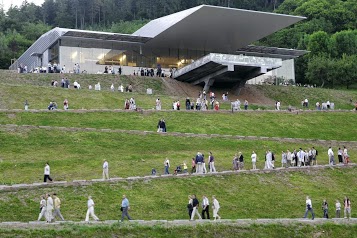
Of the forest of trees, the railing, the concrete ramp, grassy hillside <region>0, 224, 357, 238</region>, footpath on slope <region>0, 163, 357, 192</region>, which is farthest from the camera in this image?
the forest of trees

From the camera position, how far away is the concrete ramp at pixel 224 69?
184 feet

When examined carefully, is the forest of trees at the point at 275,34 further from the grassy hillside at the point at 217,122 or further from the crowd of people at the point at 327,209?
the crowd of people at the point at 327,209

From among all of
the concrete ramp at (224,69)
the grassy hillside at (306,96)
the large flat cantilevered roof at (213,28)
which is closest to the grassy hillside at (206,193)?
the concrete ramp at (224,69)

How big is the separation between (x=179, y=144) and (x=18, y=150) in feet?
30.6

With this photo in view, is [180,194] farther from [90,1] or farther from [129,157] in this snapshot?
[90,1]

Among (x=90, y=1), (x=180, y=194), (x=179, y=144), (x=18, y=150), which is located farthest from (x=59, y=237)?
(x=90, y=1)

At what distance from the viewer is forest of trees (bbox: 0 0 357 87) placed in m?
84.6

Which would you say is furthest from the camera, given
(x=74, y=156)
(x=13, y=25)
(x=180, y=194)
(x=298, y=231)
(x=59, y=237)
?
(x=13, y=25)

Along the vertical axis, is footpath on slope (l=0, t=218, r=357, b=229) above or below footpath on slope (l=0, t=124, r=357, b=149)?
below

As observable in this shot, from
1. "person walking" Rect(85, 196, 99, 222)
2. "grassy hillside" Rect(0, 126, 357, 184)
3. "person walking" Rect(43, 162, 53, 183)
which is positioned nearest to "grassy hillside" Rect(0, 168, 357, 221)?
"person walking" Rect(43, 162, 53, 183)

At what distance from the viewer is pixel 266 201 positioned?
98.2 feet

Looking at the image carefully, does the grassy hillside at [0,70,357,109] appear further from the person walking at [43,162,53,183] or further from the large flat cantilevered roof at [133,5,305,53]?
the person walking at [43,162,53,183]

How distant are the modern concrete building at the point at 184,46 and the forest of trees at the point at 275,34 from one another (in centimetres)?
1703

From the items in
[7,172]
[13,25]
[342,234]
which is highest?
[13,25]
